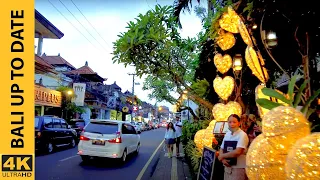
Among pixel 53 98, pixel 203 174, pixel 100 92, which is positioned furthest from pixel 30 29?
pixel 100 92

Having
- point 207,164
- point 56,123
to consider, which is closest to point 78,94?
point 56,123

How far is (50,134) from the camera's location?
13938 mm

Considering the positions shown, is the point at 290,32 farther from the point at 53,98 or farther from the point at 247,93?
the point at 53,98

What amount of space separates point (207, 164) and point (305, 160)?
278 centimetres

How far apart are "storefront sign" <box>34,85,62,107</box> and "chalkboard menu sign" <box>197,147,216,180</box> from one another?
1400cm

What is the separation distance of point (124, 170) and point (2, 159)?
7763 mm

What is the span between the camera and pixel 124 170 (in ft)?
32.3

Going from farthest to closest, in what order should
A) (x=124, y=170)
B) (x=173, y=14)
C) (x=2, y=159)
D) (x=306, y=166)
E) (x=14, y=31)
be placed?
(x=124, y=170), (x=173, y=14), (x=14, y=31), (x=2, y=159), (x=306, y=166)

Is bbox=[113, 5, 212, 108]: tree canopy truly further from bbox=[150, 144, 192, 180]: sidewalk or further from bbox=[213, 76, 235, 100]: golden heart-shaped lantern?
bbox=[150, 144, 192, 180]: sidewalk

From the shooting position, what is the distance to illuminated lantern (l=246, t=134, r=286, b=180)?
2320 mm

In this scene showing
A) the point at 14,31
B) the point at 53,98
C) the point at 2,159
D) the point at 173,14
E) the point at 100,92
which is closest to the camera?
the point at 2,159

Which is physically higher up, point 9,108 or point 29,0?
point 29,0

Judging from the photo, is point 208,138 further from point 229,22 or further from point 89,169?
point 89,169

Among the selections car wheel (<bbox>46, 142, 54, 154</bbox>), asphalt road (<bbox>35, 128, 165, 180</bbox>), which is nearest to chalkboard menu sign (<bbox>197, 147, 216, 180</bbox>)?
asphalt road (<bbox>35, 128, 165, 180</bbox>)
